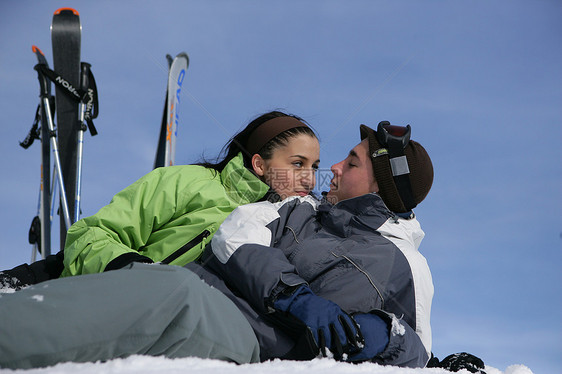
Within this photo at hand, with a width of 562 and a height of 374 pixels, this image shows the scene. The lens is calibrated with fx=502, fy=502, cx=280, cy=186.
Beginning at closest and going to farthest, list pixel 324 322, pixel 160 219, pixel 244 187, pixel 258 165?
pixel 324 322, pixel 160 219, pixel 244 187, pixel 258 165

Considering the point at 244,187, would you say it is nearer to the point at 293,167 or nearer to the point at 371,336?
the point at 293,167

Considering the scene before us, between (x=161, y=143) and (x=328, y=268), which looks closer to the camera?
(x=328, y=268)

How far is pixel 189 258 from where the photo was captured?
232cm

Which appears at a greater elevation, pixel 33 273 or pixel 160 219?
pixel 160 219

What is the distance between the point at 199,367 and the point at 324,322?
1.62 feet

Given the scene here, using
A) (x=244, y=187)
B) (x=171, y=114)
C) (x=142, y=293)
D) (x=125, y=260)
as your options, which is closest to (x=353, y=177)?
(x=244, y=187)

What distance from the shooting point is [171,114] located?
20.5ft

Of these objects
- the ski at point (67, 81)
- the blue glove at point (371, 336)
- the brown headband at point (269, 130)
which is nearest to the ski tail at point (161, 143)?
the ski at point (67, 81)

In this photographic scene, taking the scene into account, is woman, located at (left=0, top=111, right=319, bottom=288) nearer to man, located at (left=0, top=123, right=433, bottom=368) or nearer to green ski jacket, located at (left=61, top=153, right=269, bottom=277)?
green ski jacket, located at (left=61, top=153, right=269, bottom=277)

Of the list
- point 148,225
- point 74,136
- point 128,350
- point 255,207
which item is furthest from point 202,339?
point 74,136

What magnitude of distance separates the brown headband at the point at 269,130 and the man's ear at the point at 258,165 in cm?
5

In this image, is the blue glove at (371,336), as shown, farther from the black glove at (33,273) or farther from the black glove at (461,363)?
the black glove at (33,273)

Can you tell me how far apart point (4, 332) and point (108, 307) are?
249 mm

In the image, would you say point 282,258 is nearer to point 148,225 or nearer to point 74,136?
point 148,225
